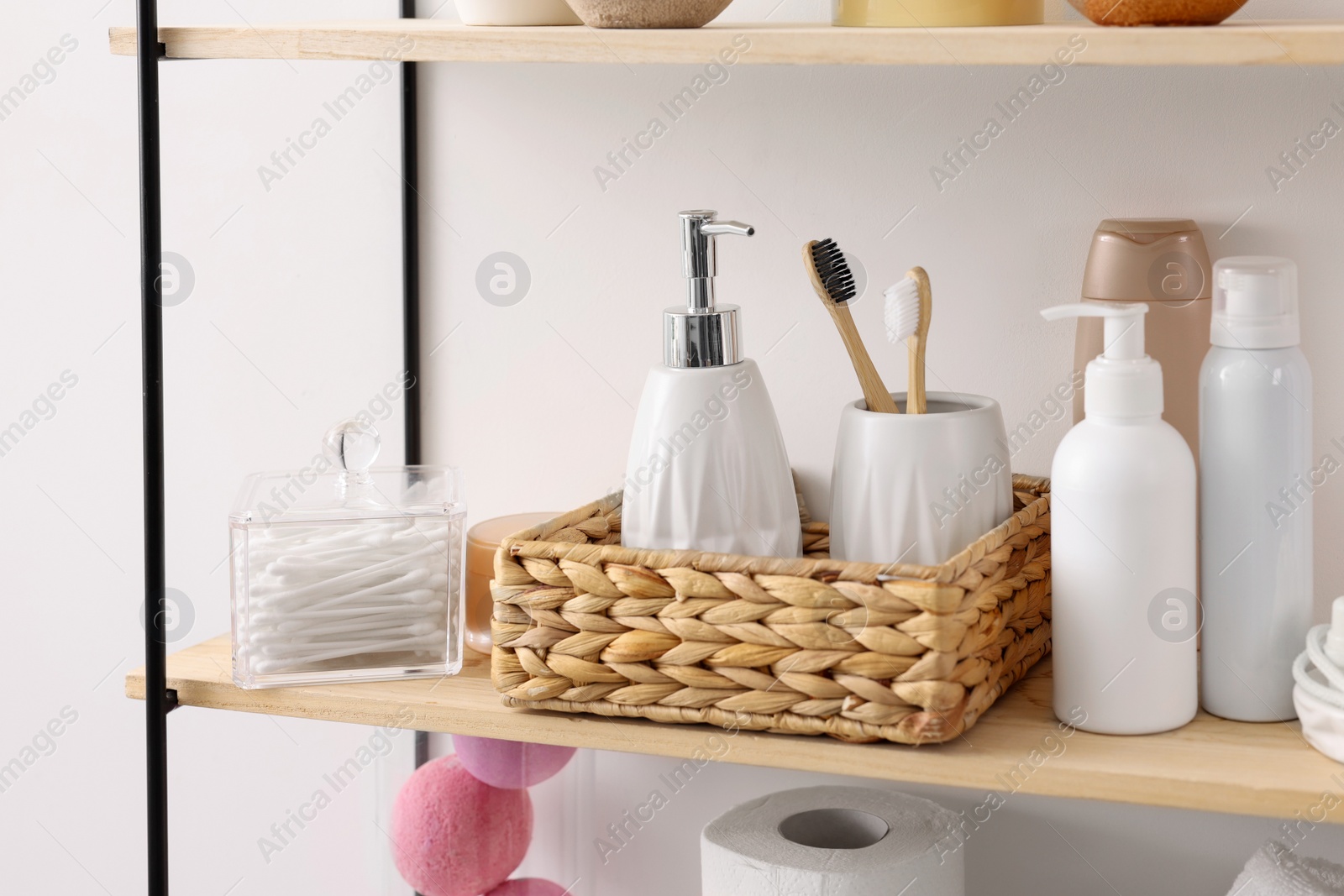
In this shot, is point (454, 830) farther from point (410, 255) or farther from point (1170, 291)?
point (1170, 291)

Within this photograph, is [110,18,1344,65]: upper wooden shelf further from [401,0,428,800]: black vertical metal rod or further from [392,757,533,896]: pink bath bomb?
[392,757,533,896]: pink bath bomb

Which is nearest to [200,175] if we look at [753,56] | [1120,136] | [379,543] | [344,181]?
[344,181]

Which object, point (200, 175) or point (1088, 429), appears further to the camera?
point (200, 175)

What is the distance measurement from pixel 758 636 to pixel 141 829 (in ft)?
1.84

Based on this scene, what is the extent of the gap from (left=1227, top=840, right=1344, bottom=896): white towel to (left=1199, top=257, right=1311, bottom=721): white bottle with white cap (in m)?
0.07

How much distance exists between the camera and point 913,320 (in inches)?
21.5

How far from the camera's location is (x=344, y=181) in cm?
76

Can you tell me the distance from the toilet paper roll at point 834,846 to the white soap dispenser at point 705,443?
144mm

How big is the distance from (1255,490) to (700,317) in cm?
24

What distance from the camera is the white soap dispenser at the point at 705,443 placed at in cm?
55

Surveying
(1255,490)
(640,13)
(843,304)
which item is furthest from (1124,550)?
(640,13)

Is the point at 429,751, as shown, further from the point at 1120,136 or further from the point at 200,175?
the point at 1120,136

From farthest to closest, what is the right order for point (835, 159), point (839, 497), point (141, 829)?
point (141, 829) < point (835, 159) < point (839, 497)

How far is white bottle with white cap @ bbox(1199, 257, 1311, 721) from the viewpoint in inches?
19.5
